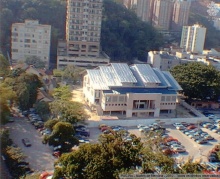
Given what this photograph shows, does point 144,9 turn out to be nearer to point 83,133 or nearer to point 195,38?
point 195,38

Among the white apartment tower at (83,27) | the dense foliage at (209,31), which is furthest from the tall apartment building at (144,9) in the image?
the white apartment tower at (83,27)

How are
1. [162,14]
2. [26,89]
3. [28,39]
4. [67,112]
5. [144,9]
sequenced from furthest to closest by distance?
[162,14], [144,9], [28,39], [26,89], [67,112]

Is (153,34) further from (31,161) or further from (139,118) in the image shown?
(31,161)

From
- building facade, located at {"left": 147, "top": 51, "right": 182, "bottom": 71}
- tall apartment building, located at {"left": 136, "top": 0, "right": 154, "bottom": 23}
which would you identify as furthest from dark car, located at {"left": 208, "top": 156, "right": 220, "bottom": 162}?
tall apartment building, located at {"left": 136, "top": 0, "right": 154, "bottom": 23}

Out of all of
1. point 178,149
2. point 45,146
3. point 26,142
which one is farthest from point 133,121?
point 26,142

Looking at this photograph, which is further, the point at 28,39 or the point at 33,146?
the point at 28,39

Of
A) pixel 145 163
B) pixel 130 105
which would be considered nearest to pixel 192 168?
pixel 145 163
